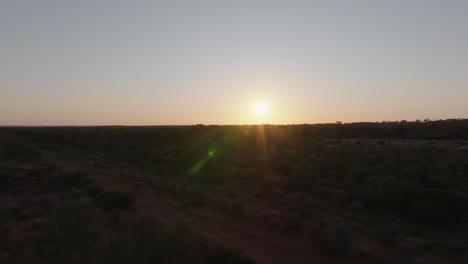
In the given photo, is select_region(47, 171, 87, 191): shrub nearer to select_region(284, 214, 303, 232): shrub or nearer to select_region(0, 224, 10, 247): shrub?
select_region(0, 224, 10, 247): shrub

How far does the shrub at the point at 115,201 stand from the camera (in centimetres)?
1828

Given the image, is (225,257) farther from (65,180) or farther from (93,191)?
(65,180)

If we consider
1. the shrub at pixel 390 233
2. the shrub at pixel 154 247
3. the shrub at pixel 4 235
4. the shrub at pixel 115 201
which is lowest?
the shrub at pixel 390 233

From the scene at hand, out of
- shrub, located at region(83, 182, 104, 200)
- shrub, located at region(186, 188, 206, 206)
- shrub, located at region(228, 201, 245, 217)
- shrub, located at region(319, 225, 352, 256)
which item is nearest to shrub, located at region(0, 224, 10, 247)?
shrub, located at region(83, 182, 104, 200)

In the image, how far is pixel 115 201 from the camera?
60.7ft

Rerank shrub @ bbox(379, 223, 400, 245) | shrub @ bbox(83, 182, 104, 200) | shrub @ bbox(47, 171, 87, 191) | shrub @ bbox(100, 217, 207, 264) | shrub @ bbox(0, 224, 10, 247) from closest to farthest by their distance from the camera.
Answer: shrub @ bbox(100, 217, 207, 264) < shrub @ bbox(0, 224, 10, 247) < shrub @ bbox(379, 223, 400, 245) < shrub @ bbox(83, 182, 104, 200) < shrub @ bbox(47, 171, 87, 191)

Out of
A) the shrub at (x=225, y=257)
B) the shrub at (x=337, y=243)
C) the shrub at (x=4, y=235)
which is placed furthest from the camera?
the shrub at (x=337, y=243)

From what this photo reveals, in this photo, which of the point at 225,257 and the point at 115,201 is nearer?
the point at 225,257

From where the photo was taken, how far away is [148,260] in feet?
31.1

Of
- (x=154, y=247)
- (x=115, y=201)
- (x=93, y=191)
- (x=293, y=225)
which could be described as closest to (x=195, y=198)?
(x=115, y=201)

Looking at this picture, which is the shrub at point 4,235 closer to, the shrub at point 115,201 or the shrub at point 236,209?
the shrub at point 115,201

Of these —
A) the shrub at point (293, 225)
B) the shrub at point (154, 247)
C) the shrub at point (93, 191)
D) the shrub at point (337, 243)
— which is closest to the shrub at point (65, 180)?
the shrub at point (93, 191)

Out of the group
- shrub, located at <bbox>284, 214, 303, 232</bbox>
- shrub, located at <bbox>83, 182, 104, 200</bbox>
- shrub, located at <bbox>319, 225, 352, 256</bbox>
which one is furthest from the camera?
shrub, located at <bbox>83, 182, 104, 200</bbox>

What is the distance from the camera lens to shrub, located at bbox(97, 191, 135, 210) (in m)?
18.3
